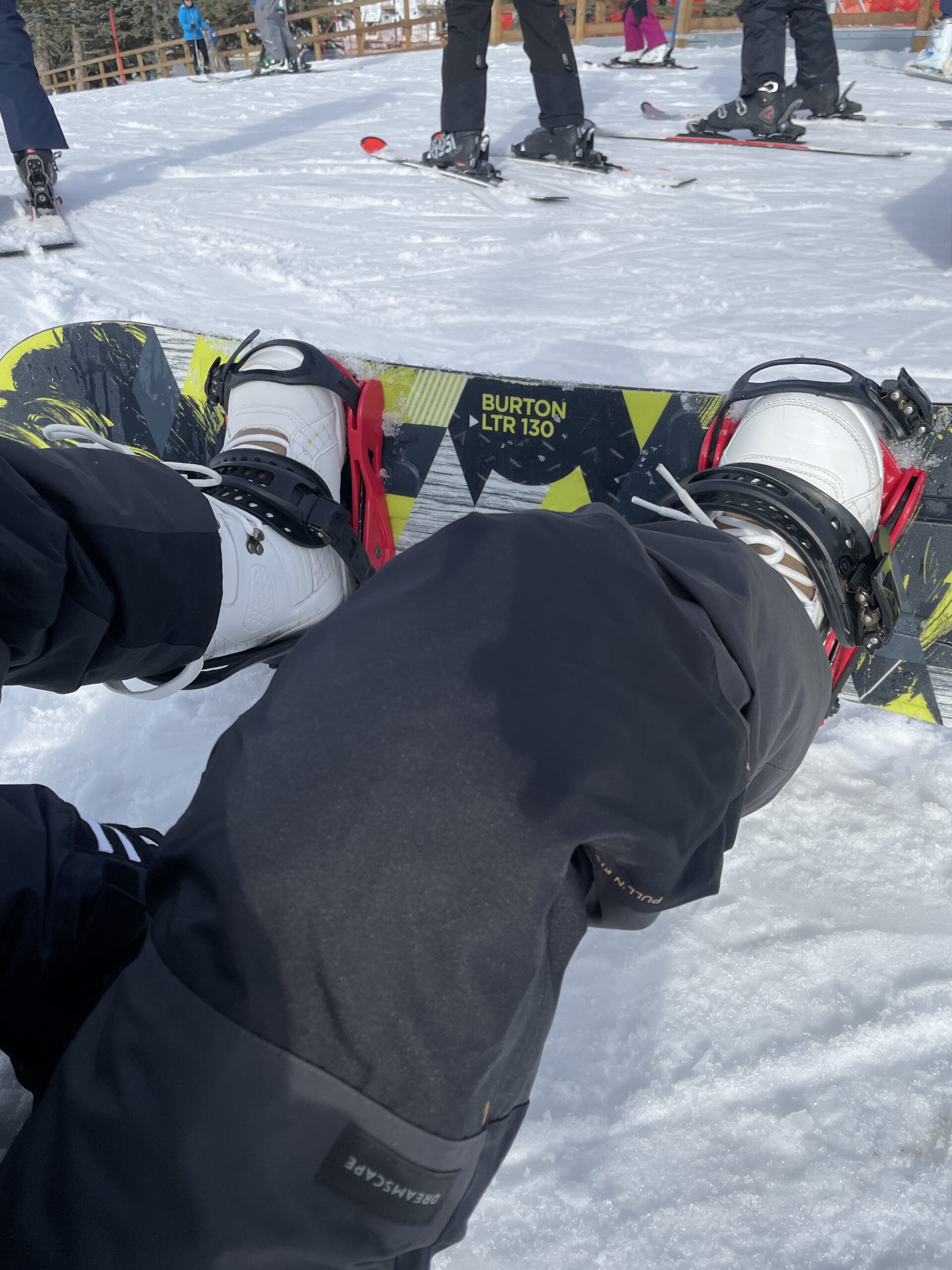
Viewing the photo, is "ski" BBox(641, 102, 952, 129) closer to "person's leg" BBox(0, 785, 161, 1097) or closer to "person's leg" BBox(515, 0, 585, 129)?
"person's leg" BBox(515, 0, 585, 129)

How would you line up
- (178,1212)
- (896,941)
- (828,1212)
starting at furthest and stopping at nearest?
(896,941) < (828,1212) < (178,1212)

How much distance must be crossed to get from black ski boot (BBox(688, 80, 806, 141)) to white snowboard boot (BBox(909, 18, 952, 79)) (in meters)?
2.85

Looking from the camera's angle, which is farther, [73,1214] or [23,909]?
[23,909]

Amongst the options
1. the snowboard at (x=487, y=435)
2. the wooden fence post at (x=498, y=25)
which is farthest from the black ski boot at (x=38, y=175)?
the wooden fence post at (x=498, y=25)

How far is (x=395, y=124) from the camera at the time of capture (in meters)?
5.80

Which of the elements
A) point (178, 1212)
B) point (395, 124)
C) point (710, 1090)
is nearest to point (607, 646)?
point (178, 1212)

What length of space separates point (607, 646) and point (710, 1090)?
0.49m

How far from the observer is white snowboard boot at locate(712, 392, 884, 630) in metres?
1.03

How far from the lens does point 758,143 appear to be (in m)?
4.51

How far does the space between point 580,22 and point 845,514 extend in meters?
12.0

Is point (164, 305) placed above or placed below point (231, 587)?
above

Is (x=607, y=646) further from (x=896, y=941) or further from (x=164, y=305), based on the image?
(x=164, y=305)

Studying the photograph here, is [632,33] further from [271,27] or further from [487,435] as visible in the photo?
[487,435]

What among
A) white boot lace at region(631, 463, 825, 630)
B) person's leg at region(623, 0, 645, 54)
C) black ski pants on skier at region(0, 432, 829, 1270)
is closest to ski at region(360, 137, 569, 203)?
white boot lace at region(631, 463, 825, 630)
